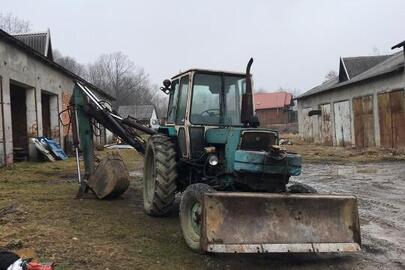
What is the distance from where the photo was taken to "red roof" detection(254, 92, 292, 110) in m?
78.2

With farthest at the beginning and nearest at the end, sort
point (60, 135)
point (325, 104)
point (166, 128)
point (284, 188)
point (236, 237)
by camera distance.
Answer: point (325, 104), point (60, 135), point (166, 128), point (284, 188), point (236, 237)

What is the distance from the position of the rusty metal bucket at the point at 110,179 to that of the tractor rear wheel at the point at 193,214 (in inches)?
151

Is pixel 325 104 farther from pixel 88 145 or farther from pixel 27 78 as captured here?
pixel 88 145

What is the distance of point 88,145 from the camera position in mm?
10672

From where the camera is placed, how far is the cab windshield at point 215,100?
8.15 m

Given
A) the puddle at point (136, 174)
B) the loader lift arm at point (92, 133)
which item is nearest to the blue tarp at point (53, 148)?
the puddle at point (136, 174)

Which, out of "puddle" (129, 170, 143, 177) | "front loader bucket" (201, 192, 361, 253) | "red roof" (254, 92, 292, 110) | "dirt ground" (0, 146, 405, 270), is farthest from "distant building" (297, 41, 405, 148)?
"red roof" (254, 92, 292, 110)

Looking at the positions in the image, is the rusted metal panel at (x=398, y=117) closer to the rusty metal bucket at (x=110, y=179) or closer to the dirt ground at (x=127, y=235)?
A: the dirt ground at (x=127, y=235)

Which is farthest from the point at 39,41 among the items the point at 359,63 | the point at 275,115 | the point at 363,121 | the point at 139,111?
the point at 139,111

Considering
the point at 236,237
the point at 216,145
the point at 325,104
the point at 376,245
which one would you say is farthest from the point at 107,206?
the point at 325,104

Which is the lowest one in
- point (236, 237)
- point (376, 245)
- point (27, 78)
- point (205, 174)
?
point (376, 245)

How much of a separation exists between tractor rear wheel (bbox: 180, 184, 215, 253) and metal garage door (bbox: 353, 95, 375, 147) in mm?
22748

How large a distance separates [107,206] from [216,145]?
10.2 ft

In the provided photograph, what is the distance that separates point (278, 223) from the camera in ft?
20.1
